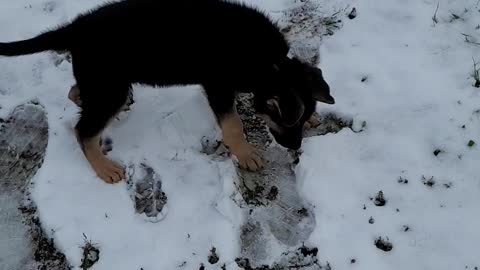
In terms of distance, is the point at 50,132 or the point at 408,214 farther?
the point at 50,132

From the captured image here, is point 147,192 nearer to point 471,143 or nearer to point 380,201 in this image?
point 380,201

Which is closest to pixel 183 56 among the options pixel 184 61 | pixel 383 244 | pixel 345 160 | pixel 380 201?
pixel 184 61

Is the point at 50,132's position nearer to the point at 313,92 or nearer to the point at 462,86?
the point at 313,92

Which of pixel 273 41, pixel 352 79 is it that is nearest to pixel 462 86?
pixel 352 79

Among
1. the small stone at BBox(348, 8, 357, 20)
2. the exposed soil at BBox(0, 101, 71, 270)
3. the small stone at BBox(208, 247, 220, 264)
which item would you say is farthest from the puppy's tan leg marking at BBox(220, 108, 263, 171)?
the small stone at BBox(348, 8, 357, 20)

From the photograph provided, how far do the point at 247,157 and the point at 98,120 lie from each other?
109cm

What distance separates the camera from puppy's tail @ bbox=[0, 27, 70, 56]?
396 centimetres

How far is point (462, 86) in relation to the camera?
4.73 m

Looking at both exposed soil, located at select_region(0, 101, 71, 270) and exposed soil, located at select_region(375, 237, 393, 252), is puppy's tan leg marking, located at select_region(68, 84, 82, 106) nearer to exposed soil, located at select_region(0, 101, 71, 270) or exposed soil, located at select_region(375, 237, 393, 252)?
exposed soil, located at select_region(0, 101, 71, 270)

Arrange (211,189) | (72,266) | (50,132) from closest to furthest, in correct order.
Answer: (72,266)
(211,189)
(50,132)

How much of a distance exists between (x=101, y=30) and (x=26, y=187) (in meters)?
1.30

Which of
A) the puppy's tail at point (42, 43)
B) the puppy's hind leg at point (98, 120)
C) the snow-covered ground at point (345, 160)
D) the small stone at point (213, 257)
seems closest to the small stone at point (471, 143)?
the snow-covered ground at point (345, 160)

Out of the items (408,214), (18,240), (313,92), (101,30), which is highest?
(101,30)

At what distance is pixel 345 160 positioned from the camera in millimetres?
4367
